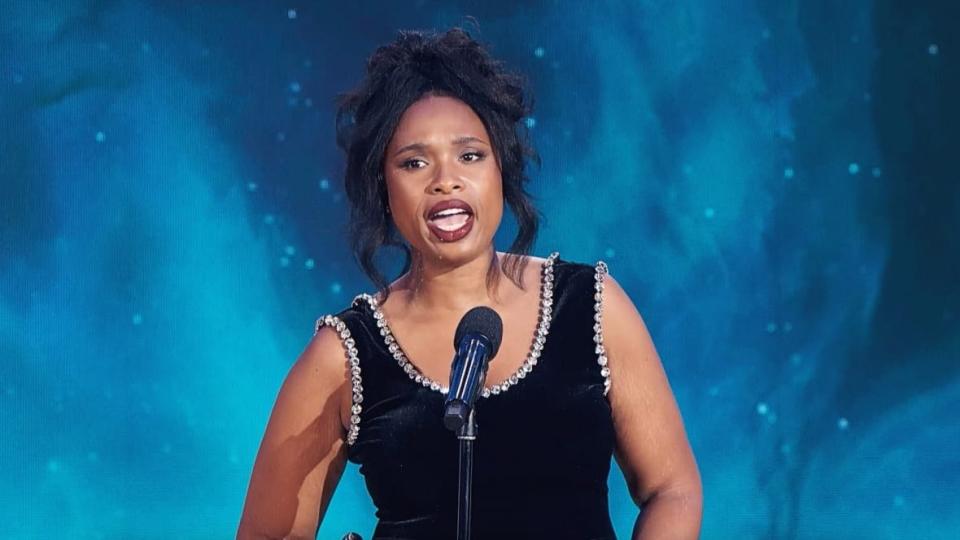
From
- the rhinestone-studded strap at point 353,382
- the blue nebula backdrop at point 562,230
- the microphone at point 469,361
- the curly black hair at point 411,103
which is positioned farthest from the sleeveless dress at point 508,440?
the blue nebula backdrop at point 562,230

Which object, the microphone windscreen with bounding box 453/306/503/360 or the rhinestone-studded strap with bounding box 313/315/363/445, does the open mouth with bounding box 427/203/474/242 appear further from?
the microphone windscreen with bounding box 453/306/503/360

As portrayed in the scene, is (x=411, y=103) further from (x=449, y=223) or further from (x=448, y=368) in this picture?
(x=448, y=368)

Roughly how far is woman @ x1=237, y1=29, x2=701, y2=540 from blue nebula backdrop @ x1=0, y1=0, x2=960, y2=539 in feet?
3.47

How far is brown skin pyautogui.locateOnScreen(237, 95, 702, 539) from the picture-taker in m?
1.91

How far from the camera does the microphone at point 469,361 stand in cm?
129

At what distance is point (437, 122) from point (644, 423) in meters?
0.54

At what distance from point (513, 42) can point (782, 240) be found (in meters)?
0.76

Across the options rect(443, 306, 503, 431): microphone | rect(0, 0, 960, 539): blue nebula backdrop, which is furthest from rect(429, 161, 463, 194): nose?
rect(0, 0, 960, 539): blue nebula backdrop

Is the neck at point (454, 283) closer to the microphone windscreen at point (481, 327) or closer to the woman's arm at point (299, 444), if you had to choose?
the woman's arm at point (299, 444)

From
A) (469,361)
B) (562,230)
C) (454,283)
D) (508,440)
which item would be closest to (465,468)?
(469,361)

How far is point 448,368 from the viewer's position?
6.51ft

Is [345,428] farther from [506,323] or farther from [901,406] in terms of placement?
[901,406]

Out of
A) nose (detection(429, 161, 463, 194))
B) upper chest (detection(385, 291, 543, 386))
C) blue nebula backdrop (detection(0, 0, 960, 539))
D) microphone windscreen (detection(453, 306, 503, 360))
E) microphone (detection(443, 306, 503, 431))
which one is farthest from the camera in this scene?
blue nebula backdrop (detection(0, 0, 960, 539))

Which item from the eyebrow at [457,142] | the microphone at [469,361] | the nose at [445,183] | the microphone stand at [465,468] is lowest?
the microphone stand at [465,468]
